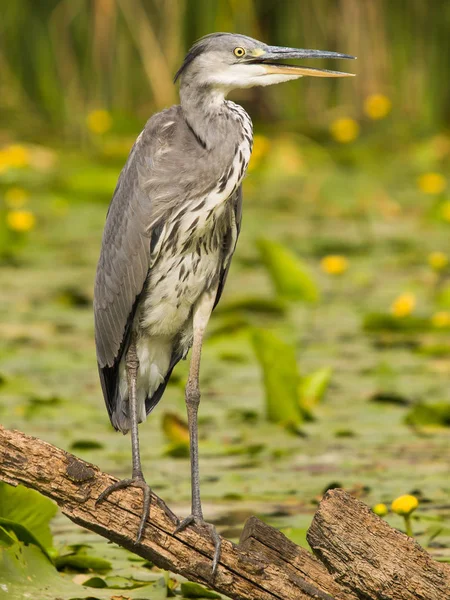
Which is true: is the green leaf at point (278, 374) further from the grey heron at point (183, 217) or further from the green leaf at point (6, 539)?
the green leaf at point (6, 539)

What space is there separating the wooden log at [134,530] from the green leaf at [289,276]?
129 inches

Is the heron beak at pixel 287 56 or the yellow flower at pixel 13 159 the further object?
the yellow flower at pixel 13 159

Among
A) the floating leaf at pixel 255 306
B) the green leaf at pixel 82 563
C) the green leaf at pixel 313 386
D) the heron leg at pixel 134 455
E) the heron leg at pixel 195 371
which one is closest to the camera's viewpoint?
the heron leg at pixel 134 455

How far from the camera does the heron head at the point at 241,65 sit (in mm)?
3240

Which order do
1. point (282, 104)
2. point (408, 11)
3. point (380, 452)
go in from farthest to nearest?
point (282, 104), point (408, 11), point (380, 452)

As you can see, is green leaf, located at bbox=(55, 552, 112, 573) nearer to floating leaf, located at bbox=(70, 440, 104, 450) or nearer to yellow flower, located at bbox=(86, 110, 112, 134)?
floating leaf, located at bbox=(70, 440, 104, 450)

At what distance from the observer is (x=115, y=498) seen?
9.19 ft

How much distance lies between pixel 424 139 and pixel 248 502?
6809 mm

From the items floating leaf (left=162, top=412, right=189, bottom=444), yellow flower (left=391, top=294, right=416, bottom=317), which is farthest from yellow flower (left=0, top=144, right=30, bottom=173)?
floating leaf (left=162, top=412, right=189, bottom=444)

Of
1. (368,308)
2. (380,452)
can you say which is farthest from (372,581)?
(368,308)

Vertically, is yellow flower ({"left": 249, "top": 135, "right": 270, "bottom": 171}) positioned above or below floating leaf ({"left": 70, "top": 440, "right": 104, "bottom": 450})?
above

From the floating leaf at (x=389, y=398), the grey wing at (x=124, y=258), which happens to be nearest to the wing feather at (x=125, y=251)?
the grey wing at (x=124, y=258)

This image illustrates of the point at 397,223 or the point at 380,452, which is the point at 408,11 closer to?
the point at 397,223

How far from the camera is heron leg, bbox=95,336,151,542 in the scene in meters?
2.77
